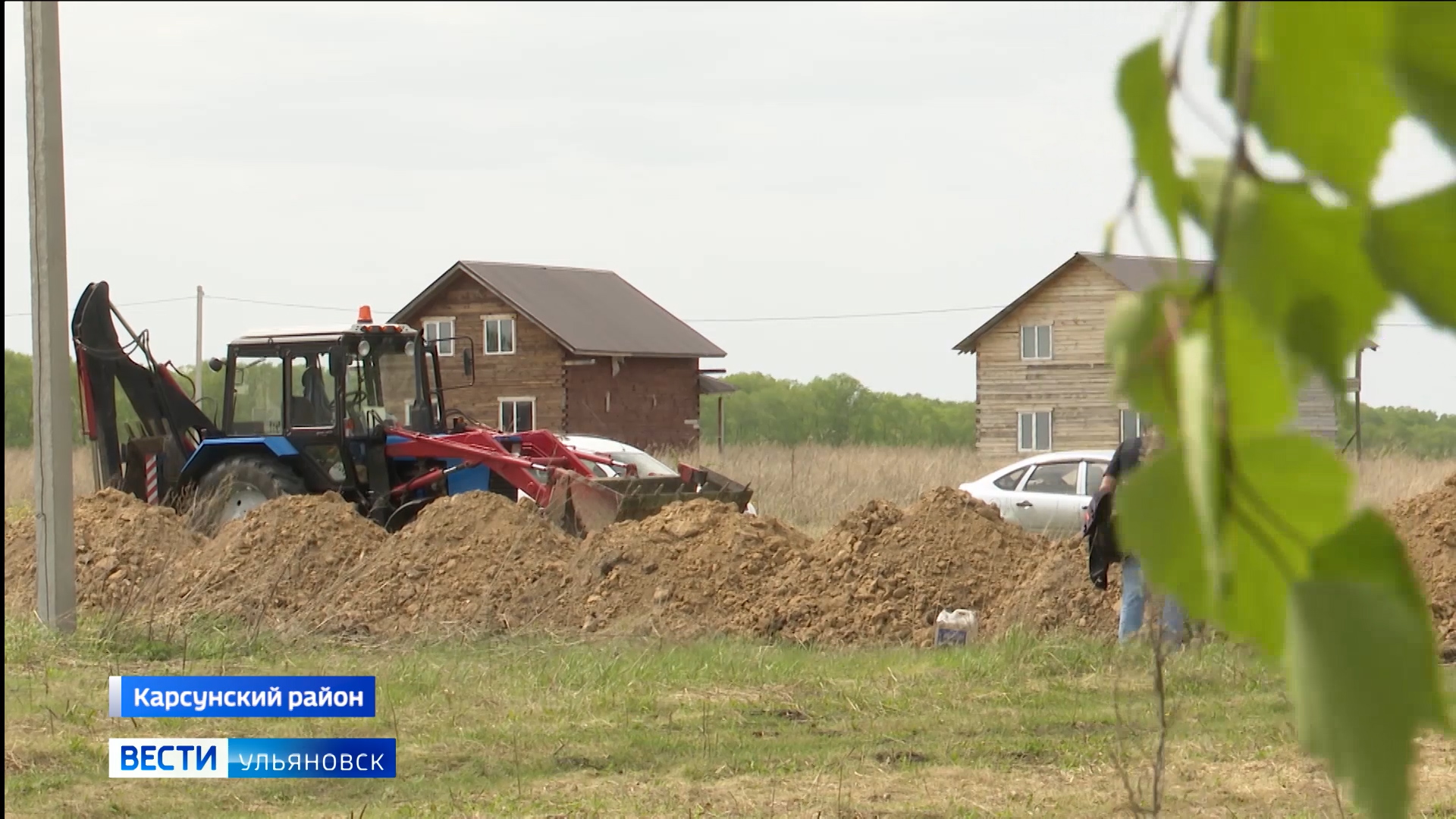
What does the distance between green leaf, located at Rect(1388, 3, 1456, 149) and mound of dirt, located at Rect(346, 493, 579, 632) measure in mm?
11613

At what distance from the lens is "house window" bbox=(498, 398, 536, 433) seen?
41375 mm

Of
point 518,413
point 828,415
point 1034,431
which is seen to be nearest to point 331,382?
point 518,413

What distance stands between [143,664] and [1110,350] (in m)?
10.8

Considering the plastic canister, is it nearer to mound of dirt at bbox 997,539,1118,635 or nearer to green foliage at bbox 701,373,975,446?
mound of dirt at bbox 997,539,1118,635

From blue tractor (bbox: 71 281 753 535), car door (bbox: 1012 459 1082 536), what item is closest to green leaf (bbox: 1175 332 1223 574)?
blue tractor (bbox: 71 281 753 535)

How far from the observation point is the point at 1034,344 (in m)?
42.0

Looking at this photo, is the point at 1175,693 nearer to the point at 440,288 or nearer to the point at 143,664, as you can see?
the point at 143,664

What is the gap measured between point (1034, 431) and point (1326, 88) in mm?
43268

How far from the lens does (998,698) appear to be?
920 cm

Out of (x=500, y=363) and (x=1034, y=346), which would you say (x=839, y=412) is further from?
(x=500, y=363)

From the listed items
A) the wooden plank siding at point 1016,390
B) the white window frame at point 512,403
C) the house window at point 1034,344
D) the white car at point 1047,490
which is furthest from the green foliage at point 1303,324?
the house window at point 1034,344

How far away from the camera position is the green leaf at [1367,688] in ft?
1.16

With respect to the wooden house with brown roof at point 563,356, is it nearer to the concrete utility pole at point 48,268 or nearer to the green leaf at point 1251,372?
the concrete utility pole at point 48,268

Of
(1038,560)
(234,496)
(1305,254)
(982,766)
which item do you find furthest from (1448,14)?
(234,496)
